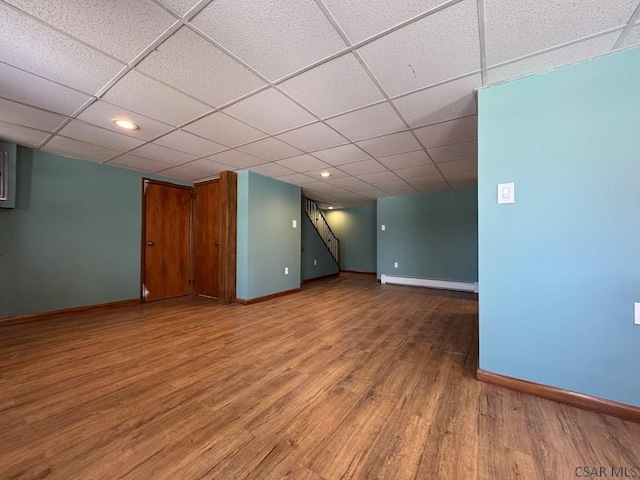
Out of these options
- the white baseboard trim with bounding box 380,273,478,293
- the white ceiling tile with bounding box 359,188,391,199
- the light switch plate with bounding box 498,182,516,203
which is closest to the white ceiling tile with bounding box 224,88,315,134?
the light switch plate with bounding box 498,182,516,203

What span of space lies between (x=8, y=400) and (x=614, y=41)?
4.40 m

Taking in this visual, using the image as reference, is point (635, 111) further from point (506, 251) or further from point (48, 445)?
point (48, 445)

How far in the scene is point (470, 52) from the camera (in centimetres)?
150

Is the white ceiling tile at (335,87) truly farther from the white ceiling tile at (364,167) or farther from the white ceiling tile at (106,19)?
the white ceiling tile at (364,167)

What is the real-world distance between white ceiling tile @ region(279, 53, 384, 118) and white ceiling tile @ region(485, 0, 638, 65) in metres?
0.76

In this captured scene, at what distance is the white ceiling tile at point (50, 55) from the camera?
4.37 ft

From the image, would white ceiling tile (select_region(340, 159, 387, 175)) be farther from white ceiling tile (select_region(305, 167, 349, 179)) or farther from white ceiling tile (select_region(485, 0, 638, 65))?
white ceiling tile (select_region(485, 0, 638, 65))

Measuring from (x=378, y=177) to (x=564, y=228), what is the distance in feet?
10.3

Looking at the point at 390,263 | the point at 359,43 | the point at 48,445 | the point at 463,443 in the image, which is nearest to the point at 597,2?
the point at 359,43

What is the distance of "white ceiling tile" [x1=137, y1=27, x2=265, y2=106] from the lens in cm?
147

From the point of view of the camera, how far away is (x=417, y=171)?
4094 millimetres

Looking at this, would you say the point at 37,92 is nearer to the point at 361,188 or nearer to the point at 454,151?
the point at 454,151

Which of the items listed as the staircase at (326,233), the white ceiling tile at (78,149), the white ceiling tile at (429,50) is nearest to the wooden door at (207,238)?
the white ceiling tile at (78,149)

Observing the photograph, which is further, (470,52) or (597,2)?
(470,52)
